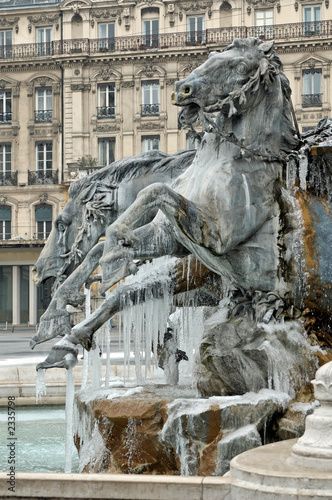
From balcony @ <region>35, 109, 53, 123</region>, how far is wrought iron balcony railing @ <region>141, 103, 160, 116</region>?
5.43 m

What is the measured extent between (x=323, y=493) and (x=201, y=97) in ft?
12.0

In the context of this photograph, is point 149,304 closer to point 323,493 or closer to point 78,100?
point 323,493

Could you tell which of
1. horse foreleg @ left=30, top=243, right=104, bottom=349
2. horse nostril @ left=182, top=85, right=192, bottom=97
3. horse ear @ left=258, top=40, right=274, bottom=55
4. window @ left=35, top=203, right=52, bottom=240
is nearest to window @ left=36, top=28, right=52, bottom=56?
window @ left=35, top=203, right=52, bottom=240

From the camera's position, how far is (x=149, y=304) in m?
8.33

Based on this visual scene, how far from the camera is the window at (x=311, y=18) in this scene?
1777 inches

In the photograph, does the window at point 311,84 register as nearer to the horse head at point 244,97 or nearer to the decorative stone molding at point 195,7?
the decorative stone molding at point 195,7

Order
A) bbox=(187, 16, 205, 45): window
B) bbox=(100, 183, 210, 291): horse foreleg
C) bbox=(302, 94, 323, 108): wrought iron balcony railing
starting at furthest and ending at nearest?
bbox=(187, 16, 205, 45): window
bbox=(302, 94, 323, 108): wrought iron balcony railing
bbox=(100, 183, 210, 291): horse foreleg

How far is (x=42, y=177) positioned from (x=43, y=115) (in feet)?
11.7

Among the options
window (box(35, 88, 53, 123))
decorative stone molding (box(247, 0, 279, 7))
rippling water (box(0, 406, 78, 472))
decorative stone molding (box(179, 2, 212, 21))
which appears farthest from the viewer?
window (box(35, 88, 53, 123))

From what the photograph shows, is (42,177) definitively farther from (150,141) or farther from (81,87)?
(150,141)

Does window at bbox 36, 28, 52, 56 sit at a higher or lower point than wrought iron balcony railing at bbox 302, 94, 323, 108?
higher

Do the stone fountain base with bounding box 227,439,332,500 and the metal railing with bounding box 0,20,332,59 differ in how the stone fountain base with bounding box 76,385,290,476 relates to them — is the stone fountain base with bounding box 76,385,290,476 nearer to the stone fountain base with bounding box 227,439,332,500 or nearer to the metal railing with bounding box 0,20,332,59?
A: the stone fountain base with bounding box 227,439,332,500

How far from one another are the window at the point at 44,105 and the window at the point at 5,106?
5.36 ft

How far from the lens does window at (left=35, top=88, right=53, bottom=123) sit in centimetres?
4881
